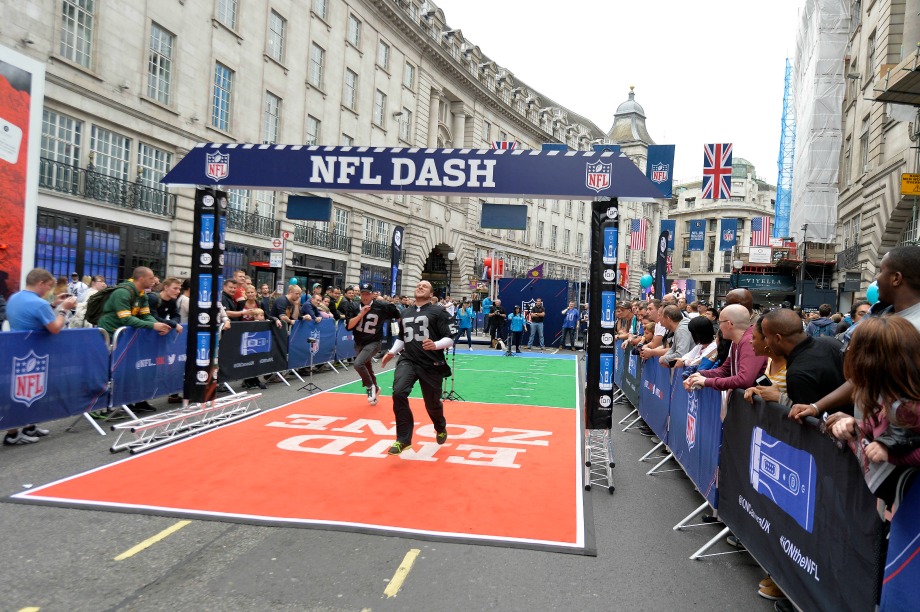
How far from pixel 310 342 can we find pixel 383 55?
28.0 m

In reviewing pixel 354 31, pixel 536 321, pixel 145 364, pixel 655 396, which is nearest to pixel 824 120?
pixel 536 321

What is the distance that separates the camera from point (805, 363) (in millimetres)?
4121

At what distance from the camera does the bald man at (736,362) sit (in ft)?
16.8

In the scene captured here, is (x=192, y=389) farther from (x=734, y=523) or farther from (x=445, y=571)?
(x=734, y=523)

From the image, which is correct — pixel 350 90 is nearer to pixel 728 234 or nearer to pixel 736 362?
pixel 728 234

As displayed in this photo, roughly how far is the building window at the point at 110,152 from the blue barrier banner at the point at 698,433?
19016mm

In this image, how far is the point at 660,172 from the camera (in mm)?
17734

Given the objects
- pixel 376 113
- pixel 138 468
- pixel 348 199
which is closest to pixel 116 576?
pixel 138 468

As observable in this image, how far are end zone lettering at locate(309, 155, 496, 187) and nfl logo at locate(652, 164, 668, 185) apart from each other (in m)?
11.0

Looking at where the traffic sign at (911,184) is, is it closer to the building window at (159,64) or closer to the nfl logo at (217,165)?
the nfl logo at (217,165)

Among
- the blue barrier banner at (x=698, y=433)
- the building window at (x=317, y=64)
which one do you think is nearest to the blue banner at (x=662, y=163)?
the blue barrier banner at (x=698, y=433)

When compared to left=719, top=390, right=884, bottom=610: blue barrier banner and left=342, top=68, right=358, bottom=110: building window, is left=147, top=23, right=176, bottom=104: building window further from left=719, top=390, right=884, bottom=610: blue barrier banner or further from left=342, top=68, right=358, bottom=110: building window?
left=719, top=390, right=884, bottom=610: blue barrier banner

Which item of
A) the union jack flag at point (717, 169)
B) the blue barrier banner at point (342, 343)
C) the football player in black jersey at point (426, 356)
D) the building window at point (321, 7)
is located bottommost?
the blue barrier banner at point (342, 343)

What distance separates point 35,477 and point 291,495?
2703 millimetres
